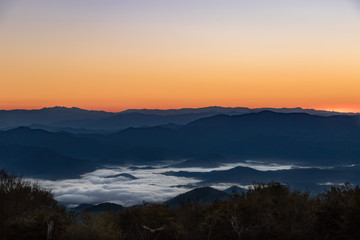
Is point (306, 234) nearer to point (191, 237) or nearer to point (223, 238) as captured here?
point (223, 238)

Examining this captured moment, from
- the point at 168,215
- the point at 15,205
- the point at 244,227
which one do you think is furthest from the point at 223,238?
the point at 15,205

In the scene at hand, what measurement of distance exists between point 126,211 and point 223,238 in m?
4.75

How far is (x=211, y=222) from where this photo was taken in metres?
17.9

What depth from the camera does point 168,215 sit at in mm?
18859

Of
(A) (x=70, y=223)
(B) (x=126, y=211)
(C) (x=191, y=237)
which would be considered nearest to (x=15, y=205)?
(A) (x=70, y=223)

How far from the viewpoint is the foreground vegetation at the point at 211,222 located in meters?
16.9

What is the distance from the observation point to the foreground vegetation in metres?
16.9

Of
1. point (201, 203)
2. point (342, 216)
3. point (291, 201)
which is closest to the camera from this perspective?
point (342, 216)

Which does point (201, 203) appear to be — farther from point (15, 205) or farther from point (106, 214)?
point (15, 205)

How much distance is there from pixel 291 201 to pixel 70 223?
993cm

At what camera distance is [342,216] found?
55.2ft

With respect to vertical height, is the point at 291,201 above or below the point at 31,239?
above

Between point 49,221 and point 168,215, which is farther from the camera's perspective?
point 168,215

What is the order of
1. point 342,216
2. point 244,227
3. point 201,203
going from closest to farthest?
point 342,216
point 244,227
point 201,203
